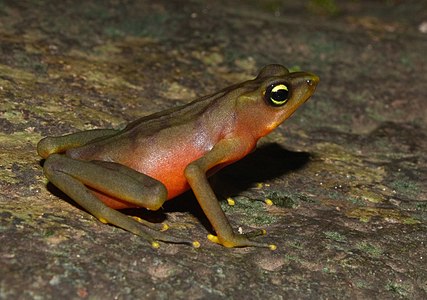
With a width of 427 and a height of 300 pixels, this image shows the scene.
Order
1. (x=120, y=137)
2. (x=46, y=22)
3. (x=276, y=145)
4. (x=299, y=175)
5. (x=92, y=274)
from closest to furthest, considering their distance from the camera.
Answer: (x=92, y=274) < (x=120, y=137) < (x=299, y=175) < (x=276, y=145) < (x=46, y=22)

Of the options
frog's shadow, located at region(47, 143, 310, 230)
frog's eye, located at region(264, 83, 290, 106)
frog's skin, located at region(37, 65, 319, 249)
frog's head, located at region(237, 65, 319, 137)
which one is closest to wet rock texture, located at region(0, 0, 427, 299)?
frog's shadow, located at region(47, 143, 310, 230)

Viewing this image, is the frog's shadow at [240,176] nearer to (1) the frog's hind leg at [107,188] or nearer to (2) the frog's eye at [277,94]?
(1) the frog's hind leg at [107,188]

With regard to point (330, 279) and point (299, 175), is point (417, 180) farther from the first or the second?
point (330, 279)

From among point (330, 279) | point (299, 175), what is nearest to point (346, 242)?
point (330, 279)

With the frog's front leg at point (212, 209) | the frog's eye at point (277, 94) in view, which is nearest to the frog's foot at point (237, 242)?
the frog's front leg at point (212, 209)

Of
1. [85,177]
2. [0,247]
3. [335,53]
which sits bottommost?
[0,247]

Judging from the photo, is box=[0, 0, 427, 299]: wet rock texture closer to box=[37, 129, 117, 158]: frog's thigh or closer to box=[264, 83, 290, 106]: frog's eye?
box=[37, 129, 117, 158]: frog's thigh

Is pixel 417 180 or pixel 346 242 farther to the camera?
pixel 417 180
